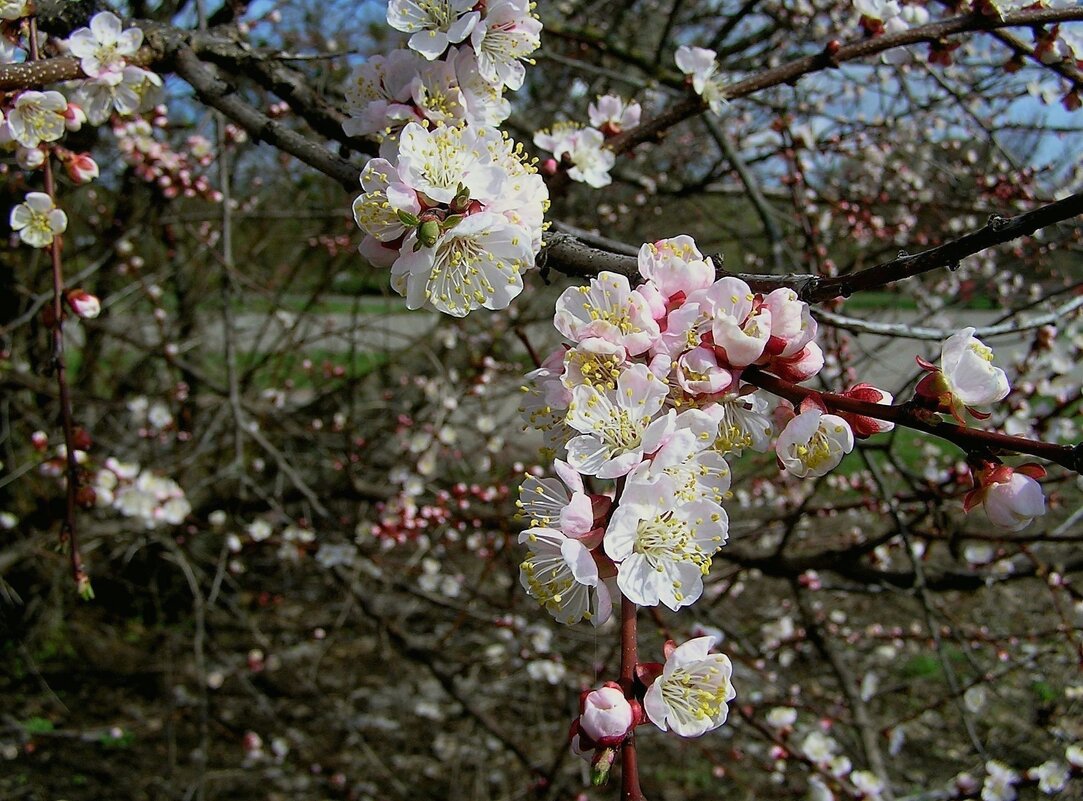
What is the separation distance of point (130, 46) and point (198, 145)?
2.72m

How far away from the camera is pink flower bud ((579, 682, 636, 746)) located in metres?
0.81

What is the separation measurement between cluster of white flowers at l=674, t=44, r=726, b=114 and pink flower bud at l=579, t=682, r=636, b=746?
129 centimetres

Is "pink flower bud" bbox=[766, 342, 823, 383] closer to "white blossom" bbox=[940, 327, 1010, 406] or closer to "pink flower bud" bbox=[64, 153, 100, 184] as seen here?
"white blossom" bbox=[940, 327, 1010, 406]

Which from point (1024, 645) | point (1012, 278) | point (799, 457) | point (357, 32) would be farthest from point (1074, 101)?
point (357, 32)

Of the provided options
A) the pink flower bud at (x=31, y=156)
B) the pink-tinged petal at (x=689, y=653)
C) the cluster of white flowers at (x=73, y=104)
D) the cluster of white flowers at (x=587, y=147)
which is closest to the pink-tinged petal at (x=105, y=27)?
the cluster of white flowers at (x=73, y=104)

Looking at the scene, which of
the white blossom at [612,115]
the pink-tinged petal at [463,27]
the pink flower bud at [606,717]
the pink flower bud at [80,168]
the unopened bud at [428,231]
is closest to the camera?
the pink flower bud at [606,717]

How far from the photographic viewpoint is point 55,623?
3.99 meters

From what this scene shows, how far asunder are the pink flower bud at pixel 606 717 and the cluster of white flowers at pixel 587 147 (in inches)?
42.4

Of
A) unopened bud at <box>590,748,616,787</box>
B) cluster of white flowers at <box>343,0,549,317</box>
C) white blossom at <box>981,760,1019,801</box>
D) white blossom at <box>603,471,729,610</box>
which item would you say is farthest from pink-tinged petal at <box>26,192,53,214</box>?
white blossom at <box>981,760,1019,801</box>

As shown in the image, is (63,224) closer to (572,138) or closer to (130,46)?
(130,46)

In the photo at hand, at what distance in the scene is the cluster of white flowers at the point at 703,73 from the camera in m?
1.67

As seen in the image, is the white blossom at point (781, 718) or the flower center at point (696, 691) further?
the white blossom at point (781, 718)

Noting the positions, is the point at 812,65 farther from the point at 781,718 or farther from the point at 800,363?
the point at 781,718

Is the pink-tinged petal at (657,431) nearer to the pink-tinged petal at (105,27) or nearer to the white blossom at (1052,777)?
the pink-tinged petal at (105,27)
